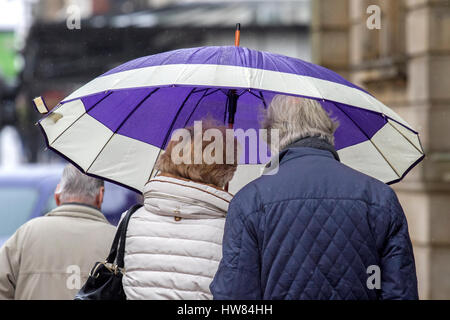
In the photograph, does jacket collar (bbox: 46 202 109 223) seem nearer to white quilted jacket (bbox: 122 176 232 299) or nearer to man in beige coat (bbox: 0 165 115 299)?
man in beige coat (bbox: 0 165 115 299)

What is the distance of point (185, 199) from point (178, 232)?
0.42ft

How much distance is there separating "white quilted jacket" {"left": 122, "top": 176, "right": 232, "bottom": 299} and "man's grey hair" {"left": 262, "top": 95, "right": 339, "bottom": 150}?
331 millimetres

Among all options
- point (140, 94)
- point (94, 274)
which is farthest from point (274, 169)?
point (140, 94)

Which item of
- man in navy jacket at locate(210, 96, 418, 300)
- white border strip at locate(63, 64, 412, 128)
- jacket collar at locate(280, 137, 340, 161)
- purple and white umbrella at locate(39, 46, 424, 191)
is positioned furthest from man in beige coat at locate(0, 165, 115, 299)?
jacket collar at locate(280, 137, 340, 161)

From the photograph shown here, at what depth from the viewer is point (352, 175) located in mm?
3330

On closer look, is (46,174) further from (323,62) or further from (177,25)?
(177,25)

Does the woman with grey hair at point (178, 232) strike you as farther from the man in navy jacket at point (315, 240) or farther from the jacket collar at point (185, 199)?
the man in navy jacket at point (315, 240)

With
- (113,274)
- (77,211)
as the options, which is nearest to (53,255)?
(77,211)

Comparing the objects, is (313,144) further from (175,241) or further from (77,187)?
(77,187)

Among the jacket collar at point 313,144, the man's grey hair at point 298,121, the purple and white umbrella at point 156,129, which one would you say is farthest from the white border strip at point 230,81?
the purple and white umbrella at point 156,129

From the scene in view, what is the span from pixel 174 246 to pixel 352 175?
72 centimetres

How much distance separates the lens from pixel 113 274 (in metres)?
3.53

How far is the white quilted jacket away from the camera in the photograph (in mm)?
3381

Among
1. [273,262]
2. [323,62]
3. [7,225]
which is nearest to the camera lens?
[273,262]
